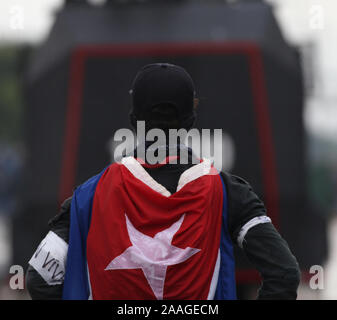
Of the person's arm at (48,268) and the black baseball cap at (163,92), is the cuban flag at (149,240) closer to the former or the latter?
the person's arm at (48,268)

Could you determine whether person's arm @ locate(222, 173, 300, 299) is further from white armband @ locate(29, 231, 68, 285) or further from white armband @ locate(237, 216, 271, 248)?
white armband @ locate(29, 231, 68, 285)

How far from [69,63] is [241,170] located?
1725mm

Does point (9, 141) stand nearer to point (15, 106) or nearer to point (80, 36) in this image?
point (15, 106)

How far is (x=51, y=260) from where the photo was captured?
2113 millimetres

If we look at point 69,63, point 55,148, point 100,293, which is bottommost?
point 100,293

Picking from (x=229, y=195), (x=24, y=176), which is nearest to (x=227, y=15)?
(x=24, y=176)

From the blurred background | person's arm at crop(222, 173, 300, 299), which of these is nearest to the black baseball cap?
person's arm at crop(222, 173, 300, 299)

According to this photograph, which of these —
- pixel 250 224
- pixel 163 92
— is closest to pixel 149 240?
pixel 250 224

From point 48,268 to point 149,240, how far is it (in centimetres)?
33

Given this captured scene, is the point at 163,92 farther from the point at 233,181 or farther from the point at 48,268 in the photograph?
the point at 48,268

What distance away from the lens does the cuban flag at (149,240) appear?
6.75 ft

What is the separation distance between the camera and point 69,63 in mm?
5828

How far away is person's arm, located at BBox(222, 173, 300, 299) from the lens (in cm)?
203

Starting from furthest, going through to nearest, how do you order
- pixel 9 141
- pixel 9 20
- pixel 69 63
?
pixel 9 141 < pixel 69 63 < pixel 9 20
